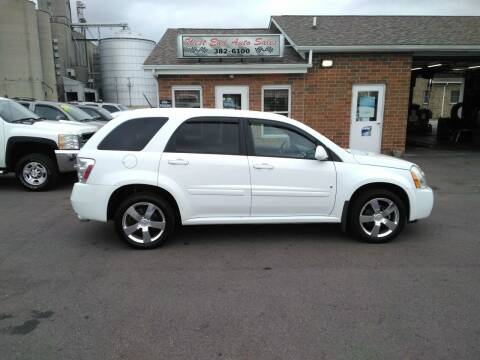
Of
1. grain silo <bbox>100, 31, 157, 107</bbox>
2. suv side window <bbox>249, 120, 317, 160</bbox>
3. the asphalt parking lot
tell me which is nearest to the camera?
the asphalt parking lot

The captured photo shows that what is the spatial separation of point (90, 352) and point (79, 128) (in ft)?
20.9

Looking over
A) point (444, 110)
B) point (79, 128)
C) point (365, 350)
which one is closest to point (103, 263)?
point (365, 350)

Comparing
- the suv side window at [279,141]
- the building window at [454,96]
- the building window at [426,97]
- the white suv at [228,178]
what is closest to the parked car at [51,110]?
the white suv at [228,178]

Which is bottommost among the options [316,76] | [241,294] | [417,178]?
[241,294]

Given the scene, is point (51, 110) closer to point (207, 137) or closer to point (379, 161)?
point (207, 137)

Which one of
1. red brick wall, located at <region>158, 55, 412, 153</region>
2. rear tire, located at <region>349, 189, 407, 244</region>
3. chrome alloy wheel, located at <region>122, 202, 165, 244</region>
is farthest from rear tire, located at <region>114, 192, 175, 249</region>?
red brick wall, located at <region>158, 55, 412, 153</region>

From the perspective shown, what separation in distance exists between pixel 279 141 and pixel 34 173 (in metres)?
5.67

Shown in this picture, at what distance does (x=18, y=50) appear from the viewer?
1061 inches

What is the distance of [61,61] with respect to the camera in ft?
114

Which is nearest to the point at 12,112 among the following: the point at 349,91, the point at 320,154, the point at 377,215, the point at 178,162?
the point at 178,162

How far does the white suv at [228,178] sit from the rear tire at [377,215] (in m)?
0.01

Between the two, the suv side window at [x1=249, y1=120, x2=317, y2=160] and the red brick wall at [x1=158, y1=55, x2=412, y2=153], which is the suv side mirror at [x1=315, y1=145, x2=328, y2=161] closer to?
the suv side window at [x1=249, y1=120, x2=317, y2=160]

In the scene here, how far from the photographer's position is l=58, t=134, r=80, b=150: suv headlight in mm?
7602

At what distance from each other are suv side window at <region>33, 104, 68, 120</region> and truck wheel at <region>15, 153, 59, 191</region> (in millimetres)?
2998
